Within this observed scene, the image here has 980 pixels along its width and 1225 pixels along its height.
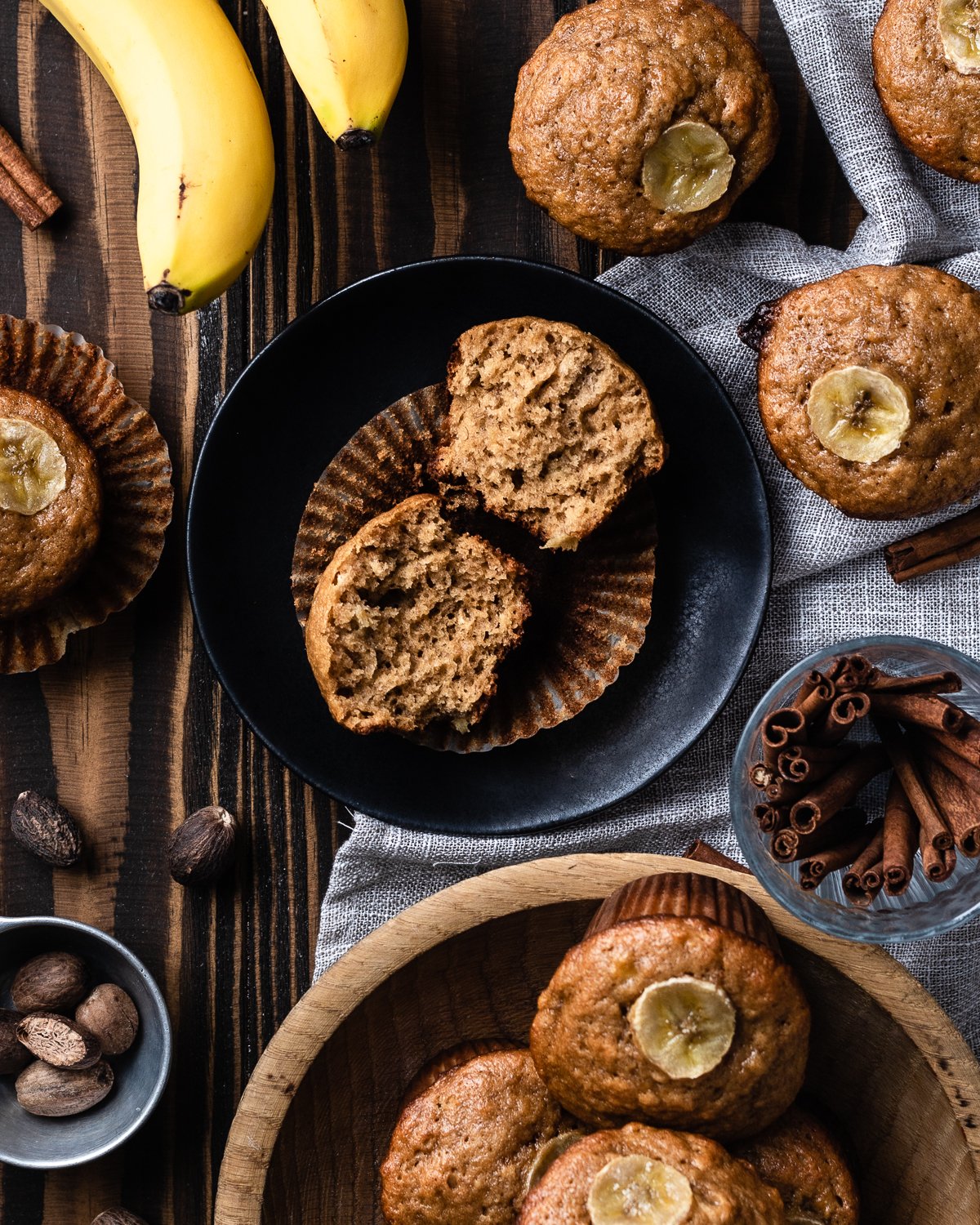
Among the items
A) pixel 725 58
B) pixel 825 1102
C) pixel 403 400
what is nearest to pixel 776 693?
pixel 825 1102

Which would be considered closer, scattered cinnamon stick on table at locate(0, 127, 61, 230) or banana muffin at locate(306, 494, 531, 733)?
banana muffin at locate(306, 494, 531, 733)

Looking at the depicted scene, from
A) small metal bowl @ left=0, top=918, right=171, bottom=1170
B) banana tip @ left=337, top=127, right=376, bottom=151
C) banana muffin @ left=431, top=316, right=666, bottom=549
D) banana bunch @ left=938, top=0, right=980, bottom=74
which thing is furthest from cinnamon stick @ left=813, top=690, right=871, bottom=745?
small metal bowl @ left=0, top=918, right=171, bottom=1170

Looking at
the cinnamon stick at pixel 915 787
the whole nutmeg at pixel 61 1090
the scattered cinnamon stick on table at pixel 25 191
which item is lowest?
the whole nutmeg at pixel 61 1090

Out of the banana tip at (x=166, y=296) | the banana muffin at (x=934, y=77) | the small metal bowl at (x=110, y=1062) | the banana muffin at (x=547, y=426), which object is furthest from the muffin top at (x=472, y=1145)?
the banana muffin at (x=934, y=77)

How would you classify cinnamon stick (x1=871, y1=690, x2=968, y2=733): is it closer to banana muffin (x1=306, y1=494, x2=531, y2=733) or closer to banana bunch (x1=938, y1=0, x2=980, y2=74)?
banana muffin (x1=306, y1=494, x2=531, y2=733)

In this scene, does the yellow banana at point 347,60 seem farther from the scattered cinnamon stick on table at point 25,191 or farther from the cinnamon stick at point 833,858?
the cinnamon stick at point 833,858

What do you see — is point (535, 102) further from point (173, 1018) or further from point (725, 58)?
point (173, 1018)
